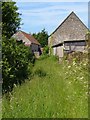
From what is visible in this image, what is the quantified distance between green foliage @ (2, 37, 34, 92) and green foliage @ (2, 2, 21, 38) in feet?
2.14

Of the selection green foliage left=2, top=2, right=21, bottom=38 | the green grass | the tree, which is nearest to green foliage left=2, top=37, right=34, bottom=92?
the tree

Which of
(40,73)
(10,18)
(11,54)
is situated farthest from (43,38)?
(11,54)

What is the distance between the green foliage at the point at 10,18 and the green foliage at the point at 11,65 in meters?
0.65

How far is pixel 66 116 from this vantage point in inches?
233

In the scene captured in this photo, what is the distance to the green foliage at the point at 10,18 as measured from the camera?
11656mm

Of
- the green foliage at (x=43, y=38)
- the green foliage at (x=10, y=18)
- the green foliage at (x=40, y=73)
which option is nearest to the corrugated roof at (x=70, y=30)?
the green foliage at (x=43, y=38)

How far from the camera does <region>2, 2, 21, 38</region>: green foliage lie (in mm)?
11656

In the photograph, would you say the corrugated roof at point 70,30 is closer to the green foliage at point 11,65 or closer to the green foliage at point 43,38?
the green foliage at point 43,38

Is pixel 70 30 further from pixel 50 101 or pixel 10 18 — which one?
pixel 50 101

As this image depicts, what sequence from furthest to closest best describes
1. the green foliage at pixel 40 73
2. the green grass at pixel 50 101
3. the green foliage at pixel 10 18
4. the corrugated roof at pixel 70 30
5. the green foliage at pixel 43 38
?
the green foliage at pixel 43 38
the corrugated roof at pixel 70 30
the green foliage at pixel 40 73
the green foliage at pixel 10 18
the green grass at pixel 50 101

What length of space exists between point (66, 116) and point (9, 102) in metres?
1.40

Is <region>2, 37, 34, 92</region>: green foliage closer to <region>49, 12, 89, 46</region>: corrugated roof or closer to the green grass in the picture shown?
the green grass

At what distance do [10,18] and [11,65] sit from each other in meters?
2.41

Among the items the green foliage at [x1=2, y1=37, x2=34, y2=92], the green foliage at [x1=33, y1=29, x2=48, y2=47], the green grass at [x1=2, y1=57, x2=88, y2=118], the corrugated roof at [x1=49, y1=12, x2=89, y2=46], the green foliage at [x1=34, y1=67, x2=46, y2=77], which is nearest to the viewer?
the green grass at [x1=2, y1=57, x2=88, y2=118]
